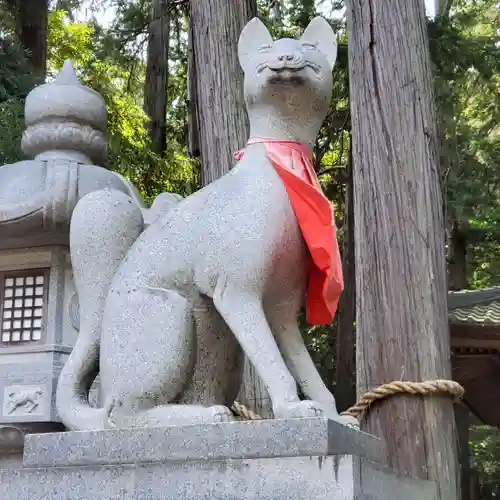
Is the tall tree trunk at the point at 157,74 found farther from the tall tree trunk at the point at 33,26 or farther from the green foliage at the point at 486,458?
the green foliage at the point at 486,458

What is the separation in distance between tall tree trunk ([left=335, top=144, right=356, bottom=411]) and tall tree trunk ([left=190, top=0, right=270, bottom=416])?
2664mm

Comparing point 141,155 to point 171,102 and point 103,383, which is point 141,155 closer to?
point 171,102

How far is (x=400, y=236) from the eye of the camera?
12.7ft

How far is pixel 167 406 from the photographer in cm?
200

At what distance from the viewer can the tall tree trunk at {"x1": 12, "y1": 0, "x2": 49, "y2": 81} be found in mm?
6797

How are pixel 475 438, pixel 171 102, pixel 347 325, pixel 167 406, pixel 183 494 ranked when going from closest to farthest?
1. pixel 183 494
2. pixel 167 406
3. pixel 347 325
4. pixel 171 102
5. pixel 475 438

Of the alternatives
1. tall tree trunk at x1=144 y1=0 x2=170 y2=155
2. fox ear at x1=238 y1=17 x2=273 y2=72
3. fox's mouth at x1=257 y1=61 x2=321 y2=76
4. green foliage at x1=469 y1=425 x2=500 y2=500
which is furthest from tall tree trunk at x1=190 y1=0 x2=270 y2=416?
green foliage at x1=469 y1=425 x2=500 y2=500

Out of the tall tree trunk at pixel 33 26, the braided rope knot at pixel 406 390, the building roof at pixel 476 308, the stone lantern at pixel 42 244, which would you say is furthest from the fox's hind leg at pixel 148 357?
the tall tree trunk at pixel 33 26

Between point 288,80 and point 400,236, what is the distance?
184 cm

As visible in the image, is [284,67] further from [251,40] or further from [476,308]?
[476,308]

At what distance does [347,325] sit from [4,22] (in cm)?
394

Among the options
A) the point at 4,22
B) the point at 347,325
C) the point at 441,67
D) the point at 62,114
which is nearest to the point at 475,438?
the point at 347,325

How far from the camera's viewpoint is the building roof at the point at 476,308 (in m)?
5.95

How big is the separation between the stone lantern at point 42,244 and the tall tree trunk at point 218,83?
1122mm
